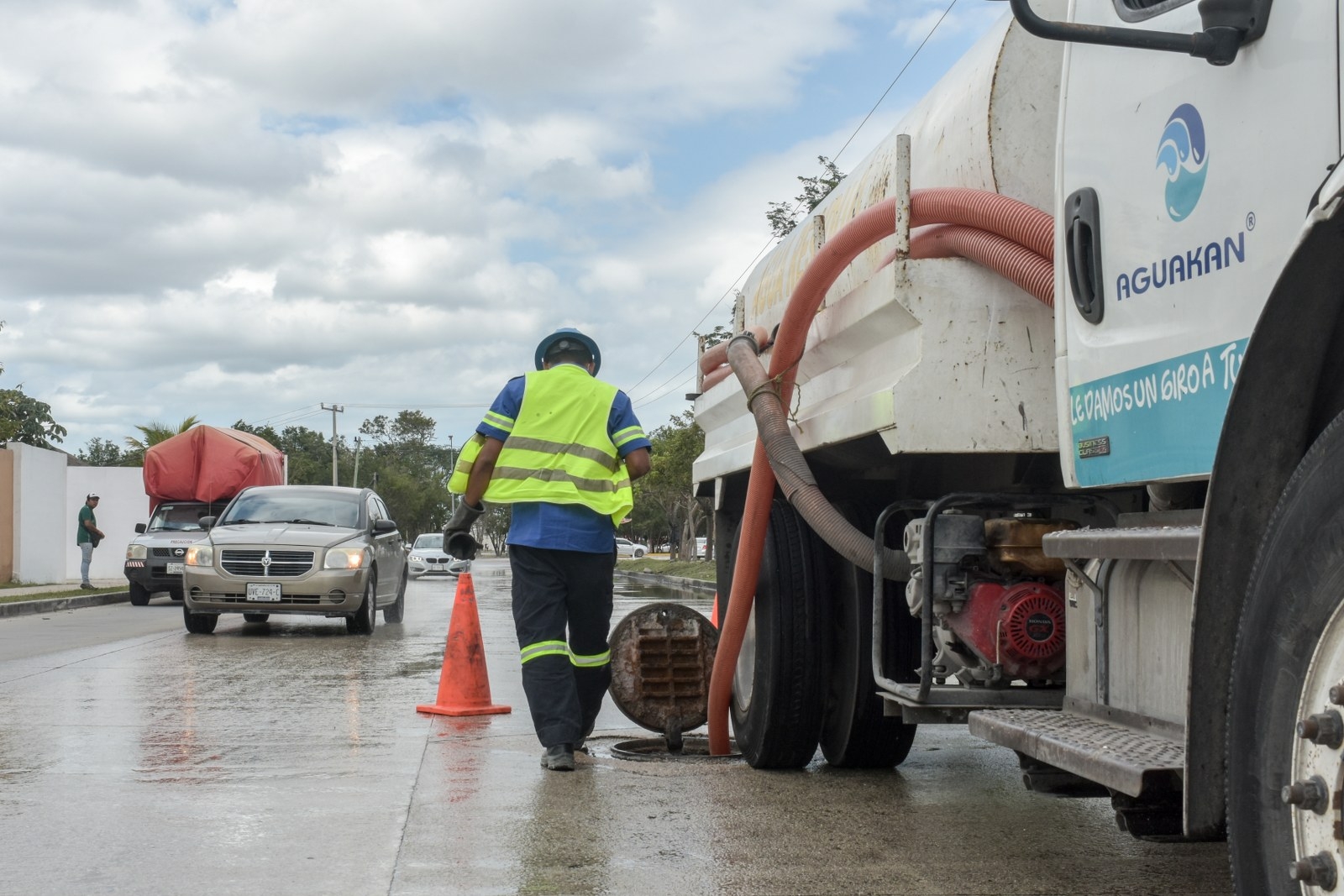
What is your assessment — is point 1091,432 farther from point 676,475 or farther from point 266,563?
point 676,475

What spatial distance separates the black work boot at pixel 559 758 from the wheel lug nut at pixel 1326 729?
4203 millimetres

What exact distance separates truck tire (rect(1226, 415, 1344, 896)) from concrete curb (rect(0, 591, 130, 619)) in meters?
18.5

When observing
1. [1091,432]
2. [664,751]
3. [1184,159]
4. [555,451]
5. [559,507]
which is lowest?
[664,751]

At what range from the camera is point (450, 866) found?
433cm

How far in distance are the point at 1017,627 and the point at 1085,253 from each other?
111cm

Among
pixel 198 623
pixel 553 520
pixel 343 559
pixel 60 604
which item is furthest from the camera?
pixel 60 604

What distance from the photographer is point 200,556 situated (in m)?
14.2

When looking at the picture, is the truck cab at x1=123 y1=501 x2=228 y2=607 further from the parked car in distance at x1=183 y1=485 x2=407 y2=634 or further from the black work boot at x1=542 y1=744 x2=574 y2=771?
the black work boot at x1=542 y1=744 x2=574 y2=771

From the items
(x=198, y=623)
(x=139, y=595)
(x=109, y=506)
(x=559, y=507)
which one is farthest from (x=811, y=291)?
(x=109, y=506)

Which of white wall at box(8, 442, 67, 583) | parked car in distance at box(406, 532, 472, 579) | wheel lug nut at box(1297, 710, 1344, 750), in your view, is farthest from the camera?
parked car in distance at box(406, 532, 472, 579)

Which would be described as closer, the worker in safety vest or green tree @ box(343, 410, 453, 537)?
the worker in safety vest

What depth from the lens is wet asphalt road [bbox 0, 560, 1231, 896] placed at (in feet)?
13.8

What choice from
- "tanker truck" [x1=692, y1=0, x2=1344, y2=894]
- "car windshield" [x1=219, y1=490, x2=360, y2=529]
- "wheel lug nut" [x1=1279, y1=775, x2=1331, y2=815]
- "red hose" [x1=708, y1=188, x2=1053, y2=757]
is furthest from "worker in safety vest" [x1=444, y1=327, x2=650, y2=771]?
"car windshield" [x1=219, y1=490, x2=360, y2=529]

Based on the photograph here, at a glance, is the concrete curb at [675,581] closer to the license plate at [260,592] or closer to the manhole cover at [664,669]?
the license plate at [260,592]
